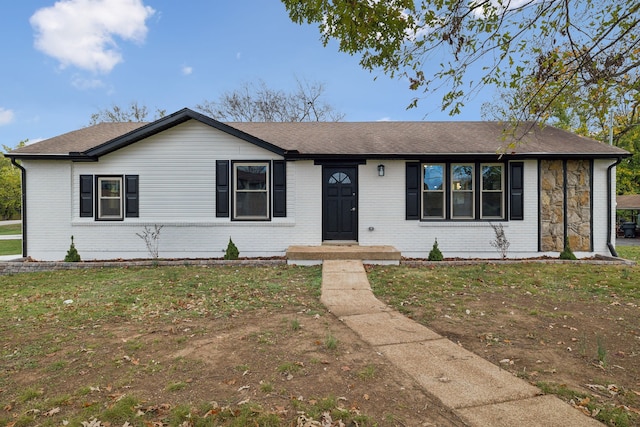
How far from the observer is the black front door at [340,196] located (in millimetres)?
9734

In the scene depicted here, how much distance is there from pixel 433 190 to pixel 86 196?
31.2ft

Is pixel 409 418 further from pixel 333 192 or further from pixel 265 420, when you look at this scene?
pixel 333 192

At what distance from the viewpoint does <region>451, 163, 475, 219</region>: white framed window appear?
9.78 m

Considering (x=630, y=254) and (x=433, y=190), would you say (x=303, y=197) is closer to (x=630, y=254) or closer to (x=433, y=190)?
(x=433, y=190)

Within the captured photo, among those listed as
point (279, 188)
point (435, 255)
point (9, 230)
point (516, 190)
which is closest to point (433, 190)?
point (435, 255)

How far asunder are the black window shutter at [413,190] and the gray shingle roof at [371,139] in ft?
1.52

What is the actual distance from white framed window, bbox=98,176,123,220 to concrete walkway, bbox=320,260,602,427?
743 cm

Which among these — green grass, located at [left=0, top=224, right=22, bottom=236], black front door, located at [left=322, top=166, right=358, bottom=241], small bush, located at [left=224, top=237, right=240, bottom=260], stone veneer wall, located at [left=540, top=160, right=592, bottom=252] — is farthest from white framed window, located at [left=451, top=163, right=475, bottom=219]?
green grass, located at [left=0, top=224, right=22, bottom=236]

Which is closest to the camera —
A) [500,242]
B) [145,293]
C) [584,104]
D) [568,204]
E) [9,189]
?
[584,104]

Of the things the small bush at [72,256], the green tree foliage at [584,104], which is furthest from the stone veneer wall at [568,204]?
the small bush at [72,256]

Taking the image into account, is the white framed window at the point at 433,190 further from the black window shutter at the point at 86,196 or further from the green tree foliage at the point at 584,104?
the black window shutter at the point at 86,196

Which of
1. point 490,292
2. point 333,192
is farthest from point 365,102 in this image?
point 490,292

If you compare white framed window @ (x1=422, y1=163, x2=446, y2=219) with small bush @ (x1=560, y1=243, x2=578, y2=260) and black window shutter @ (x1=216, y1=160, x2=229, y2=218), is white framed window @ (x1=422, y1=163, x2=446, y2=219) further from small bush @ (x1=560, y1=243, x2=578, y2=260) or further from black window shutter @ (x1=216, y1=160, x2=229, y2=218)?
black window shutter @ (x1=216, y1=160, x2=229, y2=218)

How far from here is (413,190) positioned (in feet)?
31.7
